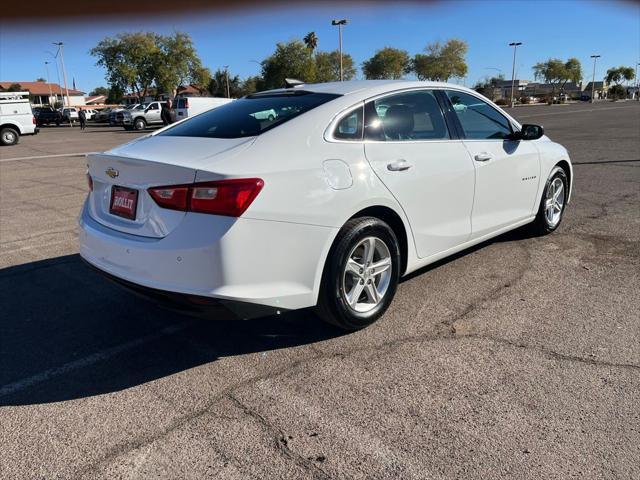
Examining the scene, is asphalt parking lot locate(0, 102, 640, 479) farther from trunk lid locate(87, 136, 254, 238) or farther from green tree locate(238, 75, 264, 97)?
green tree locate(238, 75, 264, 97)

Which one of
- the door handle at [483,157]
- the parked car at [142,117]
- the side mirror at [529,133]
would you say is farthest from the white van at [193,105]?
the door handle at [483,157]

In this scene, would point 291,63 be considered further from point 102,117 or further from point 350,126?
point 350,126

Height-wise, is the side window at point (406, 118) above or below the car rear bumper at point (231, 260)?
above

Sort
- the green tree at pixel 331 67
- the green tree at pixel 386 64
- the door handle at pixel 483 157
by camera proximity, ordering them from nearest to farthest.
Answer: the door handle at pixel 483 157 < the green tree at pixel 331 67 < the green tree at pixel 386 64

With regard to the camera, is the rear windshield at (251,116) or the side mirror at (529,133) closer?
the rear windshield at (251,116)

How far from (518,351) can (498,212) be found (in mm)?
1733

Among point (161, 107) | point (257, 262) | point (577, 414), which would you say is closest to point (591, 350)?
point (577, 414)

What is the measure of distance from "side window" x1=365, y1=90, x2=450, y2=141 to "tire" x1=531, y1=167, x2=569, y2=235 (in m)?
1.85

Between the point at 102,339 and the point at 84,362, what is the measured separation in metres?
0.32

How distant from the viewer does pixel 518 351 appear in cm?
328

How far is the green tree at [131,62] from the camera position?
243 ft

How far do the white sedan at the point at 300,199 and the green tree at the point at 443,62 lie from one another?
103 meters

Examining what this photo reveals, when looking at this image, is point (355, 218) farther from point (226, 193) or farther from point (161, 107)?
point (161, 107)

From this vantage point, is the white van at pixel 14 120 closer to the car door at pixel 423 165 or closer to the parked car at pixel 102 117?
the car door at pixel 423 165
